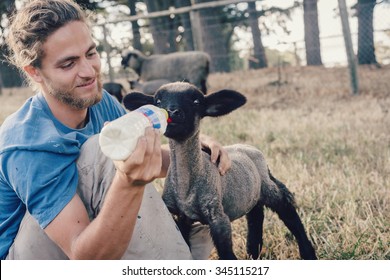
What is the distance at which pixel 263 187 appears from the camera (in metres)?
2.78

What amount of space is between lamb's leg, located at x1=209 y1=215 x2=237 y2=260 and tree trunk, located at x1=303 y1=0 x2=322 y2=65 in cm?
715

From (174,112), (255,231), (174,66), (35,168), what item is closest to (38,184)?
(35,168)

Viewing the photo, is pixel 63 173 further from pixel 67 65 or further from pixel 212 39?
pixel 212 39

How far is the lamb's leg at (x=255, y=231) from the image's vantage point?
2.71 m

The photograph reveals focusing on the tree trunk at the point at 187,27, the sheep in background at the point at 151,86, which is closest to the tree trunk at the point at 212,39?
the sheep in background at the point at 151,86

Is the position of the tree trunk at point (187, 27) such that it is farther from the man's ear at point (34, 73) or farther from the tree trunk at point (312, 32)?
the man's ear at point (34, 73)

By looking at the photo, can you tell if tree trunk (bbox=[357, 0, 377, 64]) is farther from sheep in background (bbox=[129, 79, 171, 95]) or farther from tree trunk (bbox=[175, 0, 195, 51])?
tree trunk (bbox=[175, 0, 195, 51])

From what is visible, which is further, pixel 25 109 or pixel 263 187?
pixel 263 187

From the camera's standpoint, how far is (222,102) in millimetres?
2543

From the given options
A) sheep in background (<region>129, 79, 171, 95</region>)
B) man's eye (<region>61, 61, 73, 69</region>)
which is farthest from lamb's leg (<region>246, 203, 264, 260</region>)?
sheep in background (<region>129, 79, 171, 95</region>)
